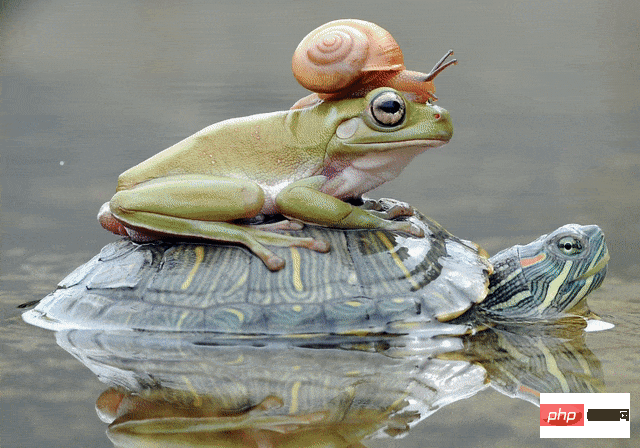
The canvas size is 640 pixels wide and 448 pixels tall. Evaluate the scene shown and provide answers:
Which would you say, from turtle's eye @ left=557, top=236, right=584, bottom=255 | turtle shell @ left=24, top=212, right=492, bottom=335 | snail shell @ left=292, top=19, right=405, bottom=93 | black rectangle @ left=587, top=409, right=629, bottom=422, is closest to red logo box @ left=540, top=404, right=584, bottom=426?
black rectangle @ left=587, top=409, right=629, bottom=422

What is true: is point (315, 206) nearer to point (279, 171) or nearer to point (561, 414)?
point (279, 171)

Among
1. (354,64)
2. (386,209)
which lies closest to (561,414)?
(386,209)

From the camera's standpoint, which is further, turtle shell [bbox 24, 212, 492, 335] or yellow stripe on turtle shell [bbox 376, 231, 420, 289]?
yellow stripe on turtle shell [bbox 376, 231, 420, 289]

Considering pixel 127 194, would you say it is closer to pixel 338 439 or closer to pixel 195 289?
pixel 195 289

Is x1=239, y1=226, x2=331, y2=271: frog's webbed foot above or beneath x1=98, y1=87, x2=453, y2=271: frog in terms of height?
beneath

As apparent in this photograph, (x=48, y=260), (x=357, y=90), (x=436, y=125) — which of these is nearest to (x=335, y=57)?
(x=357, y=90)

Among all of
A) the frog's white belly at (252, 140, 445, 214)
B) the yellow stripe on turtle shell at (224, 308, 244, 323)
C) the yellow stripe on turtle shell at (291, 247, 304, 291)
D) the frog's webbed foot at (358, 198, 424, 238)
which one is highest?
the frog's white belly at (252, 140, 445, 214)

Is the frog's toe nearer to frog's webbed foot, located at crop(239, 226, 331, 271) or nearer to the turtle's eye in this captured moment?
frog's webbed foot, located at crop(239, 226, 331, 271)
